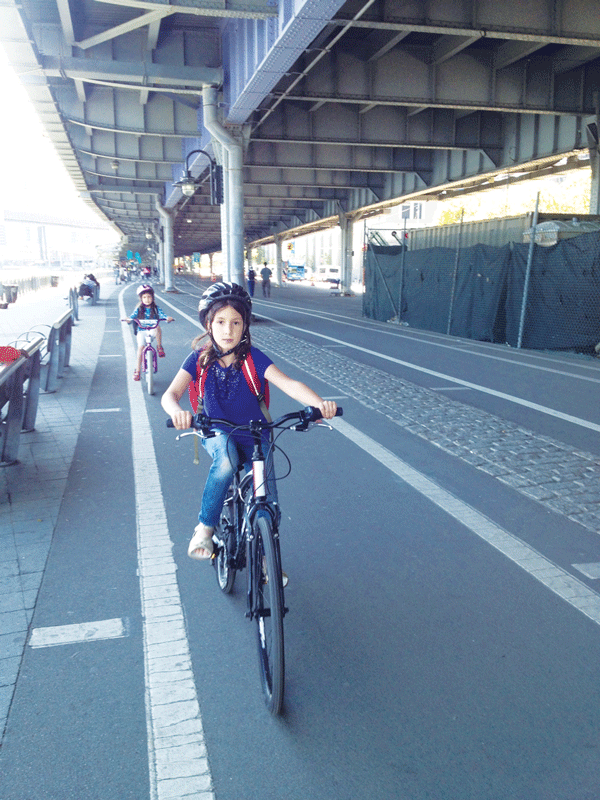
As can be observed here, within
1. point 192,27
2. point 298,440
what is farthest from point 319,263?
point 298,440

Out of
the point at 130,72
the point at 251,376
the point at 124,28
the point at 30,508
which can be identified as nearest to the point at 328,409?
the point at 251,376

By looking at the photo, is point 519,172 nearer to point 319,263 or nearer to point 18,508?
point 18,508

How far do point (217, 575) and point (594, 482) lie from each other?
352cm

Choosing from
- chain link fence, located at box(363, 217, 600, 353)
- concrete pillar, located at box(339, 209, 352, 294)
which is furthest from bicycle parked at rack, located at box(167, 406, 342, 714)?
concrete pillar, located at box(339, 209, 352, 294)

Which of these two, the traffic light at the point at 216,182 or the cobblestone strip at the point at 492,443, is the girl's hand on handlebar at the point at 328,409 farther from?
the traffic light at the point at 216,182

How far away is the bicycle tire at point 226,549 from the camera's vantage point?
381 centimetres

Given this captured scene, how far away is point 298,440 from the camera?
7.71m

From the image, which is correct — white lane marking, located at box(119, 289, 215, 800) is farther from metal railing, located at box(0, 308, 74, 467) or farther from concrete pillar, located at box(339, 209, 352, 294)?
concrete pillar, located at box(339, 209, 352, 294)

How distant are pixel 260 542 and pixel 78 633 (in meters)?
1.19

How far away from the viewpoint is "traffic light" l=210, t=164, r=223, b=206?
71.5ft

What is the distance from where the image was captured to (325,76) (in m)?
18.1

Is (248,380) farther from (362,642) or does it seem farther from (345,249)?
(345,249)

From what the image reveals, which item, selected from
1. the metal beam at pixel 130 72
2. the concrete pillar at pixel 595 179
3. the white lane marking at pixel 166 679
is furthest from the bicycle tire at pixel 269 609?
the concrete pillar at pixel 595 179

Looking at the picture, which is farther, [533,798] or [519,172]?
[519,172]
